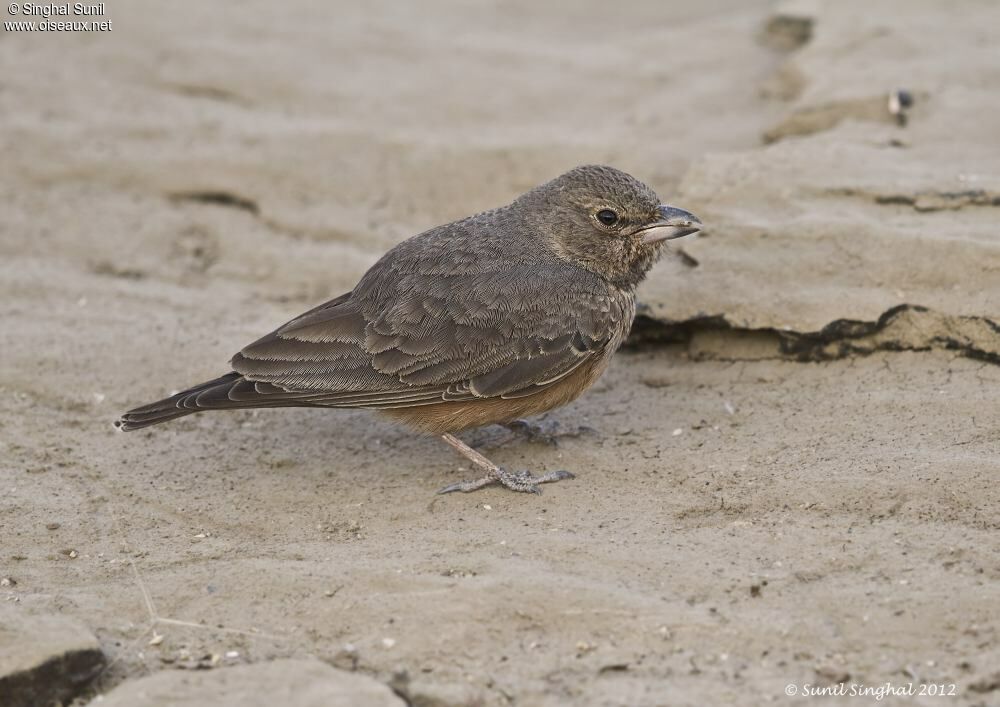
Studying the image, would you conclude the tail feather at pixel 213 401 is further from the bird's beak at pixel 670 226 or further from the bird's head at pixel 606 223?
the bird's beak at pixel 670 226

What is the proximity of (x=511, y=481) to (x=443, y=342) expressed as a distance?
0.67 m

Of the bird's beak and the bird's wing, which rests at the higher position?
the bird's beak

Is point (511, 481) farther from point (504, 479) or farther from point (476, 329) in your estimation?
point (476, 329)

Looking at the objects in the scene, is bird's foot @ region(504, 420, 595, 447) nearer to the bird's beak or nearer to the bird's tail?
the bird's beak

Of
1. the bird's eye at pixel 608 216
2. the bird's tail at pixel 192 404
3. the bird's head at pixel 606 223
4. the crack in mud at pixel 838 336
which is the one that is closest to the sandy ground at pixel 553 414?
the crack in mud at pixel 838 336

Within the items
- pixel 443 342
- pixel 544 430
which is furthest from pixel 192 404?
pixel 544 430

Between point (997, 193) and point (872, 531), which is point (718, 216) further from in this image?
point (872, 531)

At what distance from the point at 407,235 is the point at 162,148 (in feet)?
6.29

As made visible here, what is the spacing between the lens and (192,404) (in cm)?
500

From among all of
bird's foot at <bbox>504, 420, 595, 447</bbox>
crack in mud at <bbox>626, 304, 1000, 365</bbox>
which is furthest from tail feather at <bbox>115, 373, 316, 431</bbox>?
crack in mud at <bbox>626, 304, 1000, 365</bbox>

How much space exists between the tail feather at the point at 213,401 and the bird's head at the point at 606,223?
54.9 inches

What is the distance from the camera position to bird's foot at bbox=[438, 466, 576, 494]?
505cm

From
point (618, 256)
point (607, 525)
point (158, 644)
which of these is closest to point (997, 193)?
point (618, 256)

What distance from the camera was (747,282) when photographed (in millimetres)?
5816
